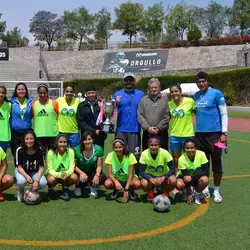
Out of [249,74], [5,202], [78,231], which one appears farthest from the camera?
[249,74]

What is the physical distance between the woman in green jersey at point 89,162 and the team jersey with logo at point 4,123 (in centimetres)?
111

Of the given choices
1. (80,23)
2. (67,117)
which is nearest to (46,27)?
(80,23)

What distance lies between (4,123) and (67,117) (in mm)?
1001

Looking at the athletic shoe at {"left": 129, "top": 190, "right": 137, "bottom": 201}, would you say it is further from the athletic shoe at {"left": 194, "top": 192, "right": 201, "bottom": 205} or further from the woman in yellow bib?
the woman in yellow bib

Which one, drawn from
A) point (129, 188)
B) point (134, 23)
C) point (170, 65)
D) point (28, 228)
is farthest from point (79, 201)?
point (134, 23)

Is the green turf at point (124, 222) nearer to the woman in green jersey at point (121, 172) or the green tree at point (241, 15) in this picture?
the woman in green jersey at point (121, 172)

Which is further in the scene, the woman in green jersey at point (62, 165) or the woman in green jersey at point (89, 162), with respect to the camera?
the woman in green jersey at point (89, 162)

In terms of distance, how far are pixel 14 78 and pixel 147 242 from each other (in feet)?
123

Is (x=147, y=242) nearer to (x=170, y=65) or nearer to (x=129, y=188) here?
(x=129, y=188)

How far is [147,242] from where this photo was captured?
13.6 feet

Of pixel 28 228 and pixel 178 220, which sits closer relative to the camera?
pixel 28 228

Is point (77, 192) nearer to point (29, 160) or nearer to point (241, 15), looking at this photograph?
point (29, 160)

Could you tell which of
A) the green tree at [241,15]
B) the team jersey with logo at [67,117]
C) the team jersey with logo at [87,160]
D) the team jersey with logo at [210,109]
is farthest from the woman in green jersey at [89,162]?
the green tree at [241,15]

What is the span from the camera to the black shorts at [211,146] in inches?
226
